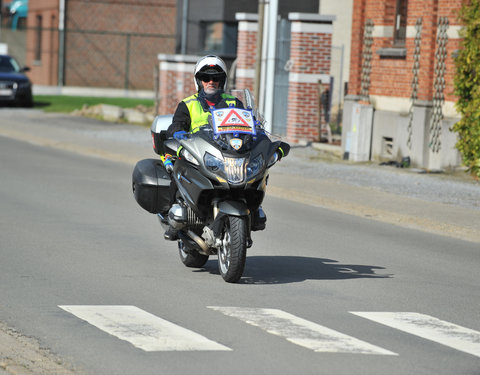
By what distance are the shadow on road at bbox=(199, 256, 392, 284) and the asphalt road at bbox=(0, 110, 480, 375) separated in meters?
0.02

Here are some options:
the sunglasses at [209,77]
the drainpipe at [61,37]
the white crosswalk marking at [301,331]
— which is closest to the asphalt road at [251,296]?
the white crosswalk marking at [301,331]

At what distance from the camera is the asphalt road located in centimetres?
642

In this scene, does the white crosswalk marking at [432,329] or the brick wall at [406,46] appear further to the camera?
the brick wall at [406,46]

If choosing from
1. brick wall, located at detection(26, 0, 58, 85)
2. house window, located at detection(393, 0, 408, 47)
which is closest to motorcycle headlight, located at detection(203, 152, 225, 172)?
house window, located at detection(393, 0, 408, 47)

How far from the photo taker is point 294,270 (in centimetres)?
973

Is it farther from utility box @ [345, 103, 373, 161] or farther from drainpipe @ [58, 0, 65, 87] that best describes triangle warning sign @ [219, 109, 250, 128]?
drainpipe @ [58, 0, 65, 87]

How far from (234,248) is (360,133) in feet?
45.0

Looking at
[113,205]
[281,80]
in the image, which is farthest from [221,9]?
[113,205]

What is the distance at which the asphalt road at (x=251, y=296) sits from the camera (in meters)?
6.42

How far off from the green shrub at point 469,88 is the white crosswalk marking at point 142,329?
38.2ft

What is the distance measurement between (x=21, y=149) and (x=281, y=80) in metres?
6.66

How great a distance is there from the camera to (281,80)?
83.6ft

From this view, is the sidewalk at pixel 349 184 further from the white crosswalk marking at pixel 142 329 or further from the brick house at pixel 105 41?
the brick house at pixel 105 41

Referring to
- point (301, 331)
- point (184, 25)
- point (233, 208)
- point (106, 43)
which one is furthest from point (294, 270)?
point (106, 43)
